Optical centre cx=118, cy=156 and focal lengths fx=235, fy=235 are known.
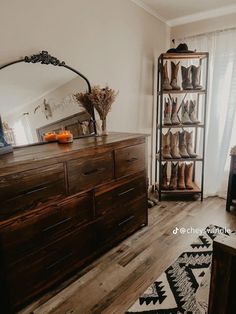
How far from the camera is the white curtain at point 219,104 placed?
8.82ft

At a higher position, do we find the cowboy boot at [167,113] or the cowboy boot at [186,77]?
the cowboy boot at [186,77]

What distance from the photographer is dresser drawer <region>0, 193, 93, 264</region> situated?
Answer: 1275 mm

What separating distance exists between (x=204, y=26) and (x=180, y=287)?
2.84 m

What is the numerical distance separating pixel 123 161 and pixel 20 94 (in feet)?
3.02

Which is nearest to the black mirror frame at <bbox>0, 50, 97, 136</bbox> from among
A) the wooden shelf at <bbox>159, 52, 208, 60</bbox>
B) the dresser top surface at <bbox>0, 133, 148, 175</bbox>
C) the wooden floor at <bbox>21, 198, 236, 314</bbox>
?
the dresser top surface at <bbox>0, 133, 148, 175</bbox>

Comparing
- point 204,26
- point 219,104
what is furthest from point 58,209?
point 204,26

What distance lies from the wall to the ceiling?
0.05m

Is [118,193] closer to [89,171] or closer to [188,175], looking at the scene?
[89,171]

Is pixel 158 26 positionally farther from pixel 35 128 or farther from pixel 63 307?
pixel 63 307

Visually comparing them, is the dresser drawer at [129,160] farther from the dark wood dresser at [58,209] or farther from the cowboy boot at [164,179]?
the cowboy boot at [164,179]

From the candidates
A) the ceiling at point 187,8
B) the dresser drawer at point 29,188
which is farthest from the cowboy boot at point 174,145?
the dresser drawer at point 29,188

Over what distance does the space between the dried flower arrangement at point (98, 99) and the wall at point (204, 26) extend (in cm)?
164

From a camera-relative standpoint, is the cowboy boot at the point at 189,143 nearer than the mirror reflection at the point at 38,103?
No

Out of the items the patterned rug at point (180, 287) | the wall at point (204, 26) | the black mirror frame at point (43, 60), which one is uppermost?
the wall at point (204, 26)
